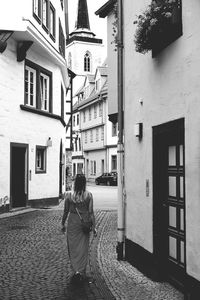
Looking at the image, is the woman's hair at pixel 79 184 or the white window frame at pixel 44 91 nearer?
the woman's hair at pixel 79 184

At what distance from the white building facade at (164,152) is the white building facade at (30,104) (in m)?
9.01

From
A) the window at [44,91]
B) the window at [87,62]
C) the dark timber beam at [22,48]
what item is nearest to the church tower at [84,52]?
the window at [87,62]

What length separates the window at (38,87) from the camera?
20.2 meters

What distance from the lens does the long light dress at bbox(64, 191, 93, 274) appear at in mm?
7602

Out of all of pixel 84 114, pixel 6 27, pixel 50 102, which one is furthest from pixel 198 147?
pixel 84 114

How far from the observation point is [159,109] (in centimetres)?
745

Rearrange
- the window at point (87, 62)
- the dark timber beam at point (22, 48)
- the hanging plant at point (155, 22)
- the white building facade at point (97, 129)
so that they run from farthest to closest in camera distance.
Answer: the window at point (87, 62), the white building facade at point (97, 129), the dark timber beam at point (22, 48), the hanging plant at point (155, 22)

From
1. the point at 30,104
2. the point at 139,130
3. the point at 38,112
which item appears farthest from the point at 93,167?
the point at 139,130

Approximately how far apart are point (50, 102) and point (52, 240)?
1137 cm

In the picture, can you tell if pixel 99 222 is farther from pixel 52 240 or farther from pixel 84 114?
pixel 84 114

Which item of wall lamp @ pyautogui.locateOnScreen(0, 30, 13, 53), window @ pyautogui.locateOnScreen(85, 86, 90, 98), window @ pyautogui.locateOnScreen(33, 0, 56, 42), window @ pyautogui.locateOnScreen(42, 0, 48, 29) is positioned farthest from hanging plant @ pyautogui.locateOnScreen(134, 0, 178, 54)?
window @ pyautogui.locateOnScreen(85, 86, 90, 98)

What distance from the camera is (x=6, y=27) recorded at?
57.7 ft

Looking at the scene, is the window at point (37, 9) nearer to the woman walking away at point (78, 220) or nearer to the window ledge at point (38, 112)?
the window ledge at point (38, 112)

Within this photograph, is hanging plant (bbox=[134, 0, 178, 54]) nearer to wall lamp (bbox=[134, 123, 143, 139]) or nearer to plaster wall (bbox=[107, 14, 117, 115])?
wall lamp (bbox=[134, 123, 143, 139])
